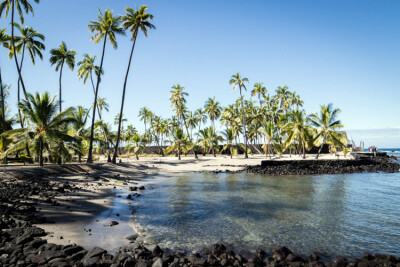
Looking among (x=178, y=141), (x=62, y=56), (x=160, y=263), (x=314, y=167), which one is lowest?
(x=160, y=263)

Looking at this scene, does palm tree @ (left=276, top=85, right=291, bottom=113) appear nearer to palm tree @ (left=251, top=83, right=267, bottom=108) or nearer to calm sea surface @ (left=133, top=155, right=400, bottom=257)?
palm tree @ (left=251, top=83, right=267, bottom=108)

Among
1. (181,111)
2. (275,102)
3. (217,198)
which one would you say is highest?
(275,102)

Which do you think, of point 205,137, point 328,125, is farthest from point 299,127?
point 205,137

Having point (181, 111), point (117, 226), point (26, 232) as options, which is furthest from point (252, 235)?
point (181, 111)

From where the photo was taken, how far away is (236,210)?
12070mm

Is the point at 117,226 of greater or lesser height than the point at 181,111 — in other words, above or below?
below

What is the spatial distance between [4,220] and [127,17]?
3141 cm

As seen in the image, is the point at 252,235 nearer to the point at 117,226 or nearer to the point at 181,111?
the point at 117,226

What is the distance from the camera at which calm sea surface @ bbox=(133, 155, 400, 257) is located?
782 cm

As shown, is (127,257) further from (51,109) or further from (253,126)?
(253,126)

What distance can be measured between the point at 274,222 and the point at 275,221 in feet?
0.52

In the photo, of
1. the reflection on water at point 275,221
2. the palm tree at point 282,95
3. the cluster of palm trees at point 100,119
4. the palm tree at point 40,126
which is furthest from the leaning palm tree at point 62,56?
the palm tree at point 282,95

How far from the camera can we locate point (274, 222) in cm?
1008

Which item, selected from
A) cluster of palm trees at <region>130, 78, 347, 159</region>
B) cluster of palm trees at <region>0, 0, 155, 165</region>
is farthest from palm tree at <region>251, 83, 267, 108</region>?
cluster of palm trees at <region>0, 0, 155, 165</region>
